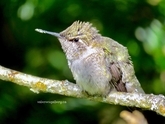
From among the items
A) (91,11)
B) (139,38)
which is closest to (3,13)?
(91,11)

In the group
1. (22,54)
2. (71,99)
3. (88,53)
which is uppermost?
(88,53)

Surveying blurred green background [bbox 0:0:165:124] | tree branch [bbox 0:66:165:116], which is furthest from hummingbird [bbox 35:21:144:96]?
blurred green background [bbox 0:0:165:124]

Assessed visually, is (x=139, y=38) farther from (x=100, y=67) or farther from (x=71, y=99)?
(x=100, y=67)

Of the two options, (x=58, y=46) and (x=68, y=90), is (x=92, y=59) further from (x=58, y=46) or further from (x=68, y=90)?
(x=58, y=46)

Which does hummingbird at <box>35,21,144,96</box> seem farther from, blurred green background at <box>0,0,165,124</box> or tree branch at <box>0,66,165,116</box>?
blurred green background at <box>0,0,165,124</box>

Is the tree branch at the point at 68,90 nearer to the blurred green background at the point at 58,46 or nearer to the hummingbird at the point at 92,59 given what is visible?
the hummingbird at the point at 92,59

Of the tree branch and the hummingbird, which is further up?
the hummingbird

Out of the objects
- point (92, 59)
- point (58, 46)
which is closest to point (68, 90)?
point (92, 59)
